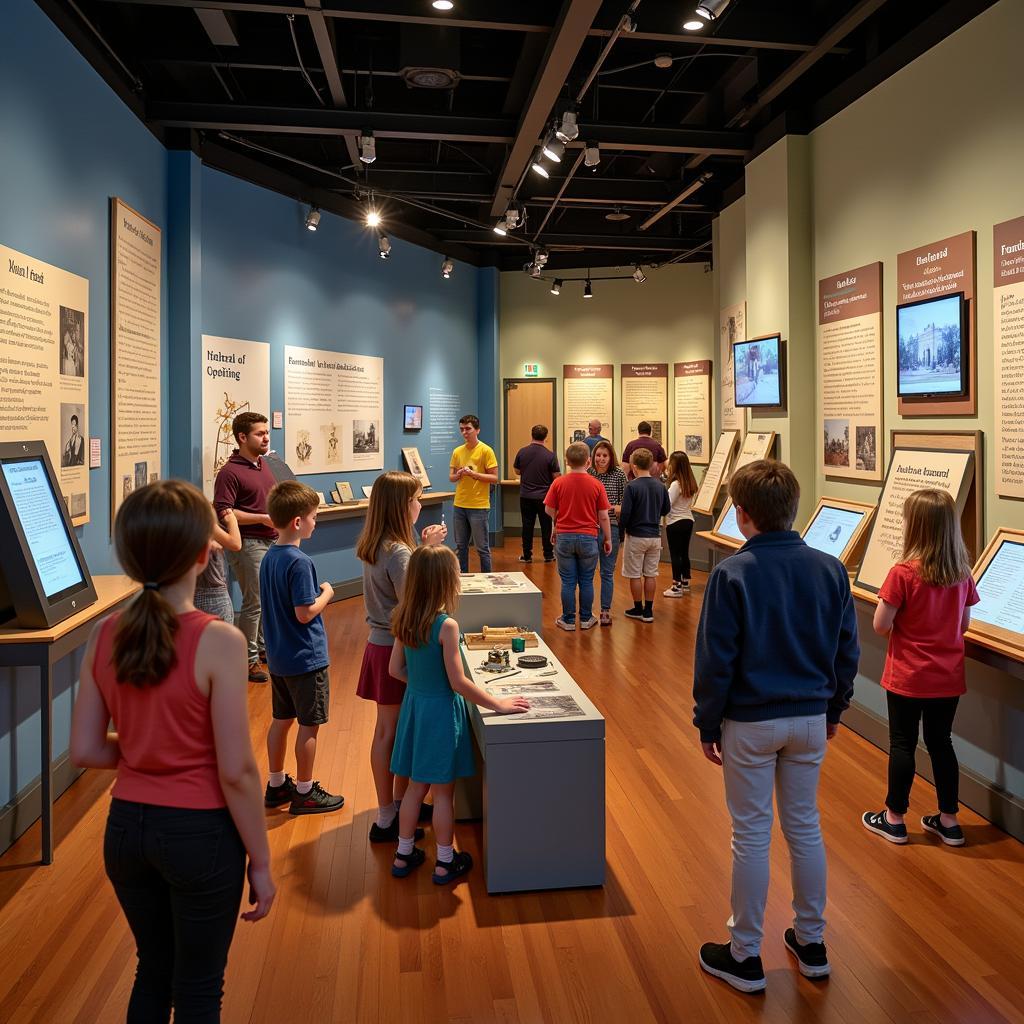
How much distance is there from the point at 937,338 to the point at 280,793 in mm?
3952

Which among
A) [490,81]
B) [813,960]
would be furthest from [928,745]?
[490,81]

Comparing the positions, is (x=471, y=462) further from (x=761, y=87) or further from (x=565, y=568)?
(x=761, y=87)

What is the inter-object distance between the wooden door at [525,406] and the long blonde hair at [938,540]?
9.69 m

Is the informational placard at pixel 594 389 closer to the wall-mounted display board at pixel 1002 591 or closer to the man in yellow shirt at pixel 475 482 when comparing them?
the man in yellow shirt at pixel 475 482

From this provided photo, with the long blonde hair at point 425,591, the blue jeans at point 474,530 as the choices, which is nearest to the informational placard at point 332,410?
the blue jeans at point 474,530

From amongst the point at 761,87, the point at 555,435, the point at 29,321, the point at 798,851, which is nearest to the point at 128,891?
the point at 798,851

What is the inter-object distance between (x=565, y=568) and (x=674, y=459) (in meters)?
2.19

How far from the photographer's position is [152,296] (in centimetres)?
613

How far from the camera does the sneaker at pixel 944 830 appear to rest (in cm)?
349

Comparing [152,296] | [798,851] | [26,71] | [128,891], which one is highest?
[26,71]

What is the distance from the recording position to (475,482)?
8984mm

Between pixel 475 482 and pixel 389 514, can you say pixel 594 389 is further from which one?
pixel 389 514

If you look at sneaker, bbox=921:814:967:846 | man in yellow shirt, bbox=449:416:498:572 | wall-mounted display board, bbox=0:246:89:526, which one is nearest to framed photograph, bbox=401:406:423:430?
man in yellow shirt, bbox=449:416:498:572

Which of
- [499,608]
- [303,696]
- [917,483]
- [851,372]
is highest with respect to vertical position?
[851,372]
